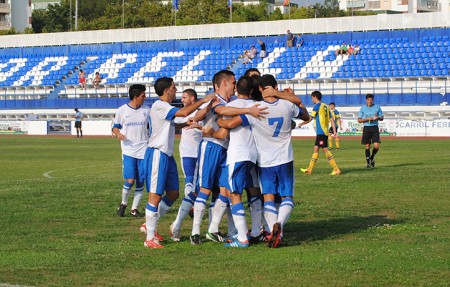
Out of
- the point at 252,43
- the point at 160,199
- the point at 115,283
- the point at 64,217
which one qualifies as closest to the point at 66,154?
the point at 64,217

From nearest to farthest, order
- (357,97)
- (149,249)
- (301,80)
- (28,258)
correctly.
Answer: (28,258)
(149,249)
(357,97)
(301,80)

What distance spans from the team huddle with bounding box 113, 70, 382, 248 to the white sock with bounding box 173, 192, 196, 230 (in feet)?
0.05

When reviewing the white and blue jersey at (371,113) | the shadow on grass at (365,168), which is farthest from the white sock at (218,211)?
the white and blue jersey at (371,113)

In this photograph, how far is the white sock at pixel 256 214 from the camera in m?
12.4

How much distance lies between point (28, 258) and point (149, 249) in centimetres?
159

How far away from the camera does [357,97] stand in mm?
59094

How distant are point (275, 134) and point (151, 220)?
1.98 meters

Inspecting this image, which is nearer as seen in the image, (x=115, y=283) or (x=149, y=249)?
(x=115, y=283)

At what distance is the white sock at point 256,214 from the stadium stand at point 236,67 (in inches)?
1710

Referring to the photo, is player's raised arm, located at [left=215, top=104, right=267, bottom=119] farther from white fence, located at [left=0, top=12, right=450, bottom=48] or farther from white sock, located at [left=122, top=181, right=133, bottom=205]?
white fence, located at [left=0, top=12, right=450, bottom=48]

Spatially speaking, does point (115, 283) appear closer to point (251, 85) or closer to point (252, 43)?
point (251, 85)

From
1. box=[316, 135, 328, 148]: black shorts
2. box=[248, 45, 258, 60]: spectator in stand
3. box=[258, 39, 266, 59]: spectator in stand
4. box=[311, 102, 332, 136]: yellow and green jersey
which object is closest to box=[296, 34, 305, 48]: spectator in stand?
box=[258, 39, 266, 59]: spectator in stand

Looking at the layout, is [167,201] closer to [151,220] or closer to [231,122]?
[151,220]

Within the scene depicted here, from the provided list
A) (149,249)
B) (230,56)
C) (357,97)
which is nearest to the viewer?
(149,249)
